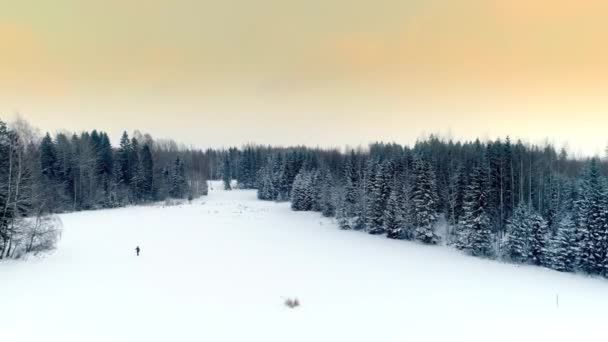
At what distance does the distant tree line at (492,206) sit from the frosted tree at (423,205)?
0.39 feet

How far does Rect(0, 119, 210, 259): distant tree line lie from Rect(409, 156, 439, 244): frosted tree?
3677 centimetres

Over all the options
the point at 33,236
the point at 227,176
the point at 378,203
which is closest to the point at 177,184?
the point at 227,176

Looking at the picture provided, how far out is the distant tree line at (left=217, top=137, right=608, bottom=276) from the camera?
2736 centimetres

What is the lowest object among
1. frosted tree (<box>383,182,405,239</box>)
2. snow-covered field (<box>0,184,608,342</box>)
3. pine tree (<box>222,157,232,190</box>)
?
snow-covered field (<box>0,184,608,342</box>)

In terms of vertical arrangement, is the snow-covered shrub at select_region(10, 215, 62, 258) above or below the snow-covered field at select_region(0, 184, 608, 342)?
above

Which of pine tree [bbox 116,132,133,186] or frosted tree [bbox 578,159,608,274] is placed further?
pine tree [bbox 116,132,133,186]

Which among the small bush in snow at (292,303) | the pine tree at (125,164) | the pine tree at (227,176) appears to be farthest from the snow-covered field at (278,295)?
the pine tree at (227,176)

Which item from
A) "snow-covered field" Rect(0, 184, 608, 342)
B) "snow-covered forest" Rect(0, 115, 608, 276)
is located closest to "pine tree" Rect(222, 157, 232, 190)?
"snow-covered forest" Rect(0, 115, 608, 276)

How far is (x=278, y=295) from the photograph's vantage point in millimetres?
18062

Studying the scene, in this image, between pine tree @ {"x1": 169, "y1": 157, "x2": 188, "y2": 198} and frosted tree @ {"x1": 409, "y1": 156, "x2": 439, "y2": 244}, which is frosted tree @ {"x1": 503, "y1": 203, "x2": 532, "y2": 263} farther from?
pine tree @ {"x1": 169, "y1": 157, "x2": 188, "y2": 198}

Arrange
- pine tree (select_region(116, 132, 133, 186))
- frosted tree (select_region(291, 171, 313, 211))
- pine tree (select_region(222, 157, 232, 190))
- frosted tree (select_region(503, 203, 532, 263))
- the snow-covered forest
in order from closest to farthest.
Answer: the snow-covered forest
frosted tree (select_region(503, 203, 532, 263))
frosted tree (select_region(291, 171, 313, 211))
pine tree (select_region(116, 132, 133, 186))
pine tree (select_region(222, 157, 232, 190))

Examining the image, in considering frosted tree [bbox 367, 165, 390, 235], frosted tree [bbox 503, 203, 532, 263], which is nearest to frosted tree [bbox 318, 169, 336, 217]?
frosted tree [bbox 367, 165, 390, 235]

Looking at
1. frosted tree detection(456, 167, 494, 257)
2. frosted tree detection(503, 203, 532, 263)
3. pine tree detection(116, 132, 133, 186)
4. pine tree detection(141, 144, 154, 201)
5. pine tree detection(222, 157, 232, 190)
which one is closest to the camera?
frosted tree detection(503, 203, 532, 263)

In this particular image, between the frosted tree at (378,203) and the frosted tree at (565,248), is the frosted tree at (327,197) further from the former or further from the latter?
the frosted tree at (565,248)
